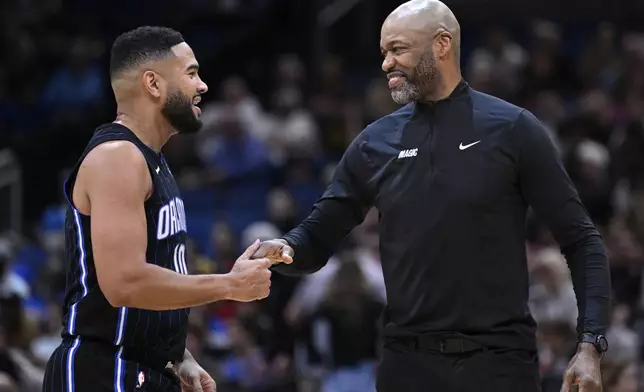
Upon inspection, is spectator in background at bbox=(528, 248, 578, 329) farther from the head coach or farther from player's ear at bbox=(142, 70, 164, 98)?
player's ear at bbox=(142, 70, 164, 98)

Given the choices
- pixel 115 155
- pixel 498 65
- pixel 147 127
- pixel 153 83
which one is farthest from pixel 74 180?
pixel 498 65

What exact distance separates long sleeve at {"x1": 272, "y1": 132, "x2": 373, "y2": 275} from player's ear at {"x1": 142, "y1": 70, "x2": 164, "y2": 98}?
90 centimetres

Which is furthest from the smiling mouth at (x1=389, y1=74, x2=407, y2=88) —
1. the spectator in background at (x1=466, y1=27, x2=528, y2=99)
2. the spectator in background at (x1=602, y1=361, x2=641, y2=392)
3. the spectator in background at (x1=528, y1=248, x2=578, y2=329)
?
the spectator in background at (x1=466, y1=27, x2=528, y2=99)

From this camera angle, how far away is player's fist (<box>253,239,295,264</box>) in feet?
16.5

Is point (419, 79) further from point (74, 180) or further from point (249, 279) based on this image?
point (74, 180)

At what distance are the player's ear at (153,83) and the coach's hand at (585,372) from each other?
1930mm

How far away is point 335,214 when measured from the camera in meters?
5.40

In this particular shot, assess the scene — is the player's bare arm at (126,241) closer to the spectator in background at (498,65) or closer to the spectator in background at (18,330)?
the spectator in background at (18,330)

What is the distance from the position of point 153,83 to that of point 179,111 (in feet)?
0.50

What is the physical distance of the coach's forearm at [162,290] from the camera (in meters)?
4.44

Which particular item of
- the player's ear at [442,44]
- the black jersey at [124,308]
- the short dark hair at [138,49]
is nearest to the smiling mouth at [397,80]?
the player's ear at [442,44]

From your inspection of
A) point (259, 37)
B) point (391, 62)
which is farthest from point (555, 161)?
point (259, 37)

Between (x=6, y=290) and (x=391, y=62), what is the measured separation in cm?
587

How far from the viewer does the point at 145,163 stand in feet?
15.3
